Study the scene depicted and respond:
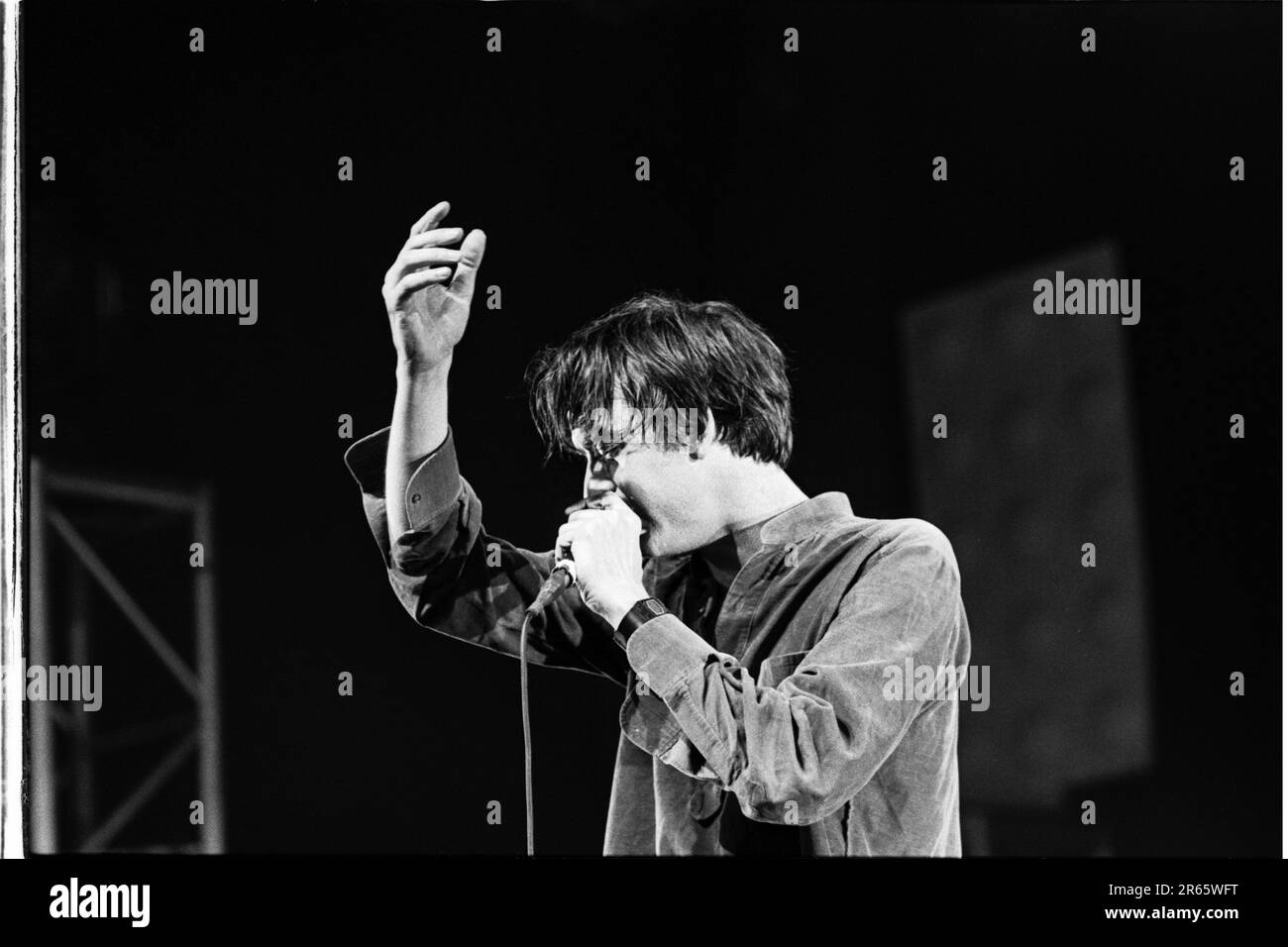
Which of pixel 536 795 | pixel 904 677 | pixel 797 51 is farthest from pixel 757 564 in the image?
pixel 797 51

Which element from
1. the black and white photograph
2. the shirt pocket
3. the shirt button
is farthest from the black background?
the shirt pocket

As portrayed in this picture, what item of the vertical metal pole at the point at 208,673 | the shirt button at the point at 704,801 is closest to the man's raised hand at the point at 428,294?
the vertical metal pole at the point at 208,673

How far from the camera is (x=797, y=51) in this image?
8.72ft

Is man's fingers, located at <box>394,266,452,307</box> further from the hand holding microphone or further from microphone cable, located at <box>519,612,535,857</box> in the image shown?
microphone cable, located at <box>519,612,535,857</box>

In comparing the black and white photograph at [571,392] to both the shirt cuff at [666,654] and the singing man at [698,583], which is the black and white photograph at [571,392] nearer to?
the singing man at [698,583]

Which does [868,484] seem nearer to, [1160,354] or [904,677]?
[904,677]

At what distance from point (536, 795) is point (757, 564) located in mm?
695

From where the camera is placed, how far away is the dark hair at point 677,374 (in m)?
2.42

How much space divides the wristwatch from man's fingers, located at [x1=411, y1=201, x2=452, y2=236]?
866mm

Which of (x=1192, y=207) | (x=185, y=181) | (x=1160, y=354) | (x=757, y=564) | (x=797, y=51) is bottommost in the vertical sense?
(x=757, y=564)

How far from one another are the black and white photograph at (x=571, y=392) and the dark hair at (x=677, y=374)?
1 cm

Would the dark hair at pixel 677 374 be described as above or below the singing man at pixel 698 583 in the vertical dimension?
above

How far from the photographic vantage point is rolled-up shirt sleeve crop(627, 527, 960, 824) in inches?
82.7

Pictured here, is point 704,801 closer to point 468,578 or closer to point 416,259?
point 468,578
